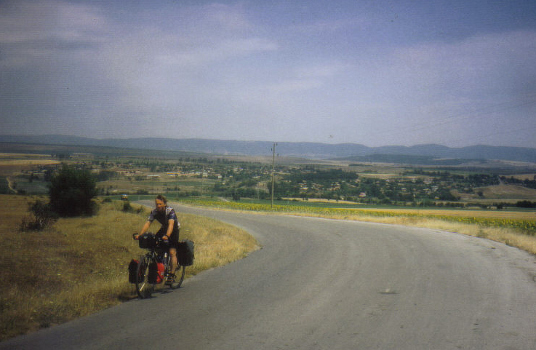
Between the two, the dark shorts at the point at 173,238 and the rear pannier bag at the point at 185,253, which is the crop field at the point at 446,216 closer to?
the rear pannier bag at the point at 185,253

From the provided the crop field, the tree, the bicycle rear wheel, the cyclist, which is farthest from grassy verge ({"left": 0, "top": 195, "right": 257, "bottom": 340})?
the crop field

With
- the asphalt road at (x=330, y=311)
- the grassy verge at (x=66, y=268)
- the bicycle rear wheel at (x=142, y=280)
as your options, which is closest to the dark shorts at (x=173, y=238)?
the bicycle rear wheel at (x=142, y=280)

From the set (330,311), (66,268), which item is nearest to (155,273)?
(330,311)

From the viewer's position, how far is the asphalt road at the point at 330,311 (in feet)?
15.6

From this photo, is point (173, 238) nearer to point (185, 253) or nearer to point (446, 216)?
point (185, 253)

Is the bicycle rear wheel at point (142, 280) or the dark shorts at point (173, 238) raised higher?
the dark shorts at point (173, 238)

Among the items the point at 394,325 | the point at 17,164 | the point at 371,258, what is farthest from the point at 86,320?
the point at 17,164

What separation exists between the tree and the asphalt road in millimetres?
23143

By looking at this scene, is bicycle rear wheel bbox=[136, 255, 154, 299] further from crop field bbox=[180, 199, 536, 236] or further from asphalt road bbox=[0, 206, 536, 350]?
crop field bbox=[180, 199, 536, 236]

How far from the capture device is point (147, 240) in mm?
7211

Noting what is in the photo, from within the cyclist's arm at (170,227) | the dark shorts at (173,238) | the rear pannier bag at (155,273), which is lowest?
the rear pannier bag at (155,273)

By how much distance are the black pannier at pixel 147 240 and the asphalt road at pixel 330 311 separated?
956mm

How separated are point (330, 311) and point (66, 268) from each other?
8.82 m

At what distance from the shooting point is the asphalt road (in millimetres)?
4754
